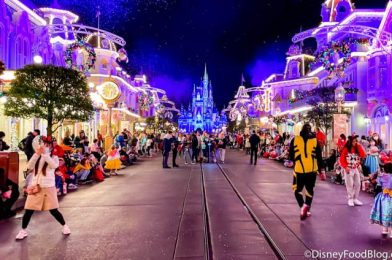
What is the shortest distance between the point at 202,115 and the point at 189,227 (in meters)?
147

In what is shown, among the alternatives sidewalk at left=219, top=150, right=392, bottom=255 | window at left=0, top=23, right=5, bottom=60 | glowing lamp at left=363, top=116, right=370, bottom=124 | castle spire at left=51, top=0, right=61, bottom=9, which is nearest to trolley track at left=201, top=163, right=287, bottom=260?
sidewalk at left=219, top=150, right=392, bottom=255

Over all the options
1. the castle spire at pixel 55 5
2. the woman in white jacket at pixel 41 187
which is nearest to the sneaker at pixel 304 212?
the woman in white jacket at pixel 41 187

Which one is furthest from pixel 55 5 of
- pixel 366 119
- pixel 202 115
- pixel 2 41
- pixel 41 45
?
pixel 202 115

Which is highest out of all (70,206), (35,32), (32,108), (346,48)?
(35,32)

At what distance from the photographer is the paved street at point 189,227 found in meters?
6.16

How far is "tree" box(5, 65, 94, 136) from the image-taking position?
49.3 feet

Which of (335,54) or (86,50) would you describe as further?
(335,54)

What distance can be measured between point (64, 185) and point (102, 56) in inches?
1588

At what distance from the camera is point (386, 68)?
27.3 meters

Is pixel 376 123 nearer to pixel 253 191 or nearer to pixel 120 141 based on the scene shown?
pixel 120 141

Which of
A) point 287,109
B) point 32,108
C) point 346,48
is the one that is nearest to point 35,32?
point 32,108

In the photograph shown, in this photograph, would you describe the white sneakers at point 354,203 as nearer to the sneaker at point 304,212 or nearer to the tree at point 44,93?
the sneaker at point 304,212

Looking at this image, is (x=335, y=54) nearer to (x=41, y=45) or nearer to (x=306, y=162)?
(x=306, y=162)

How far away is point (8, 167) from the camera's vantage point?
10.2 metres
